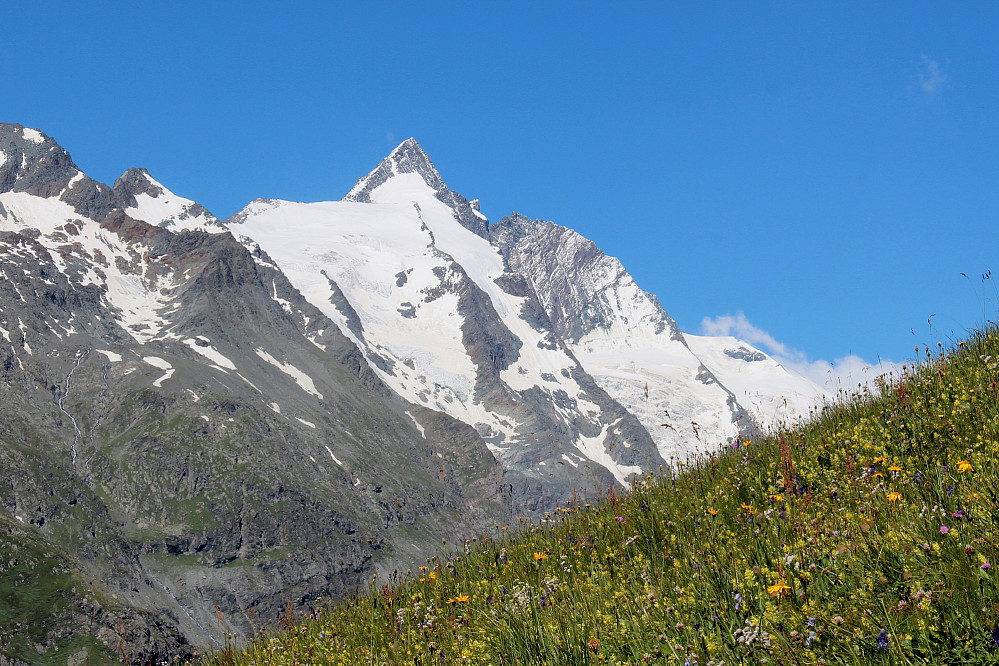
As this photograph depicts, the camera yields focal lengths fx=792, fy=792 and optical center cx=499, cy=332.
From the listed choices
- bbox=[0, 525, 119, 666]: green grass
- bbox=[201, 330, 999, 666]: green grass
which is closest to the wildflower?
bbox=[201, 330, 999, 666]: green grass

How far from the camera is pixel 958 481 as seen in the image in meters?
5.76

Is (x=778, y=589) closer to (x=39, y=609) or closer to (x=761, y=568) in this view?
(x=761, y=568)

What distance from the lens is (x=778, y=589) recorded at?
497cm

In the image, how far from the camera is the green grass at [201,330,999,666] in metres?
4.51

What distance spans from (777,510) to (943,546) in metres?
2.15

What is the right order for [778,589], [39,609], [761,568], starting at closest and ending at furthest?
[778,589] < [761,568] < [39,609]

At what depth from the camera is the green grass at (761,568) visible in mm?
4512

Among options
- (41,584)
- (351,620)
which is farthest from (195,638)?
(351,620)

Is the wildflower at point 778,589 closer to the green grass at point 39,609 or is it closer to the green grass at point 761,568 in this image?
the green grass at point 761,568

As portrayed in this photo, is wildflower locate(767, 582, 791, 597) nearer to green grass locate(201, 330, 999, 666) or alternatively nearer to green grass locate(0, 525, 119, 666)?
green grass locate(201, 330, 999, 666)

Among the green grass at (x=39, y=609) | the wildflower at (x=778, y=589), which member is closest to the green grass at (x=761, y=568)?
the wildflower at (x=778, y=589)

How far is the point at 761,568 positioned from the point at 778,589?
0.48 m

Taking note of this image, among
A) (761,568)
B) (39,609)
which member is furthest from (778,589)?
(39,609)

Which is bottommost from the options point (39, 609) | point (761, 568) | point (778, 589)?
point (39, 609)
